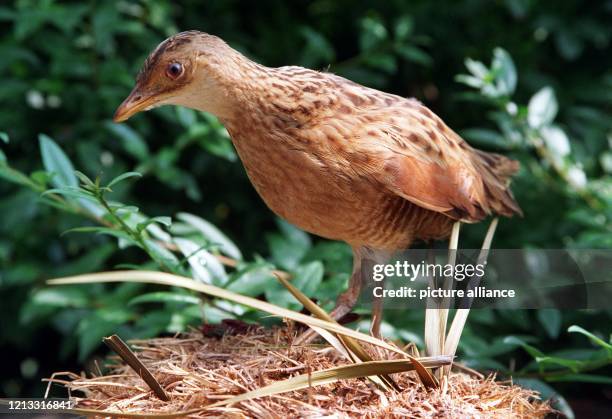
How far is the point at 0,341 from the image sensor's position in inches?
127

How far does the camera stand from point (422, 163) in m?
1.91

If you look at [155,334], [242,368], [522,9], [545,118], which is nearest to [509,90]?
[545,118]

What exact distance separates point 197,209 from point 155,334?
1150 mm

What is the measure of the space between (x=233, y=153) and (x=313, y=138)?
1.13m

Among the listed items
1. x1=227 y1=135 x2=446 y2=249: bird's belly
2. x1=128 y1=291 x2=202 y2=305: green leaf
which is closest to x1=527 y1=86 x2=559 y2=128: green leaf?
x1=227 y1=135 x2=446 y2=249: bird's belly

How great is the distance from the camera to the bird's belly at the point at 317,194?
1758 mm

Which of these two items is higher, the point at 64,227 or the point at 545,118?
the point at 545,118

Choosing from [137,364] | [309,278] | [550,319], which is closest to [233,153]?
[309,278]

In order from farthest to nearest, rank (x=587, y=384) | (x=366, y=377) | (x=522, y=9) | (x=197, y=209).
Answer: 1. (x=197, y=209)
2. (x=522, y=9)
3. (x=587, y=384)
4. (x=366, y=377)

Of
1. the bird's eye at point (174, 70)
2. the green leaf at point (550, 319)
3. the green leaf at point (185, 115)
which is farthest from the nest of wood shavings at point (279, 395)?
the green leaf at point (185, 115)

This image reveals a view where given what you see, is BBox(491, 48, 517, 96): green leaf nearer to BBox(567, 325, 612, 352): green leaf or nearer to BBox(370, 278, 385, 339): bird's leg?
BBox(370, 278, 385, 339): bird's leg

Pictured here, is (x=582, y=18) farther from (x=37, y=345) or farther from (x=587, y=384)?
(x=37, y=345)

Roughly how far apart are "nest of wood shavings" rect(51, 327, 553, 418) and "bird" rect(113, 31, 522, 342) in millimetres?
317

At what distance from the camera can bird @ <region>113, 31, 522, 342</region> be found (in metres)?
1.73
